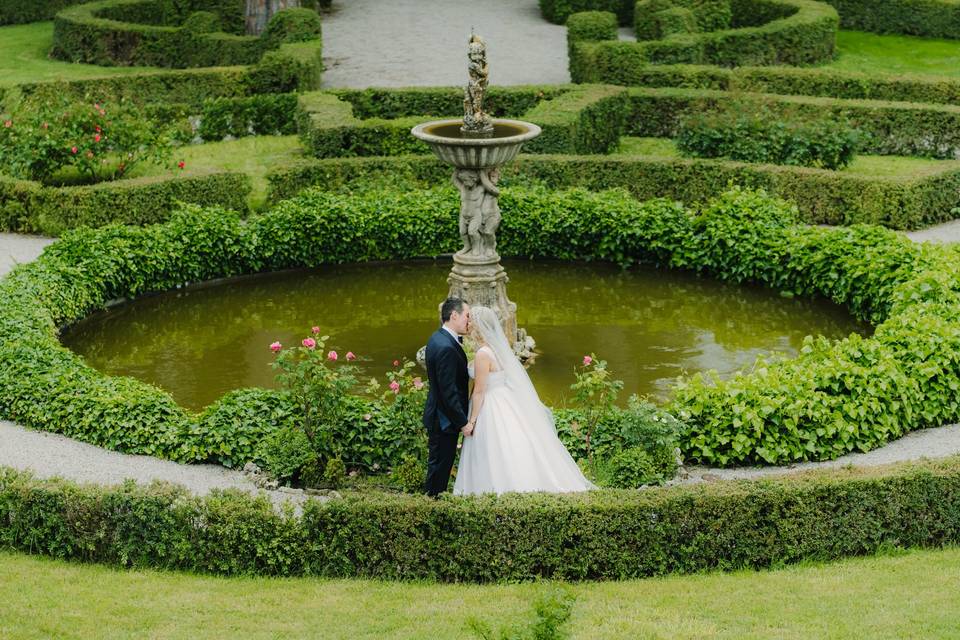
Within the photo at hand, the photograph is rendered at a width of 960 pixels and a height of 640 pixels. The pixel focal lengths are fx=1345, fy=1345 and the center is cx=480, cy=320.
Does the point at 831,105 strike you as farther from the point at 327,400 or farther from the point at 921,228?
the point at 327,400

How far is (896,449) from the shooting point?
1080cm

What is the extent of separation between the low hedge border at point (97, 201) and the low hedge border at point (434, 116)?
2.35 metres

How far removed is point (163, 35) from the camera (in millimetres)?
27719

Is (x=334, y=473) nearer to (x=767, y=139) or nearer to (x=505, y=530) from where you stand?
(x=505, y=530)

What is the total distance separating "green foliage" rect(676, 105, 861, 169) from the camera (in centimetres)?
1884

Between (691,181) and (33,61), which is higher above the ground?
(33,61)

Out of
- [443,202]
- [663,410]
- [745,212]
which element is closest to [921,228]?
[745,212]

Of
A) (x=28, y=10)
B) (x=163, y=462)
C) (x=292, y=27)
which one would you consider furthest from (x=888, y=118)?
(x=28, y=10)

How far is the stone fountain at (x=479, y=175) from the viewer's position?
12.9 metres

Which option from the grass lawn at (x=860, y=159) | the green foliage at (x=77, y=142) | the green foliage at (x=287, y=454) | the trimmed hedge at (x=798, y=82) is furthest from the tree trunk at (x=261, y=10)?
the green foliage at (x=287, y=454)

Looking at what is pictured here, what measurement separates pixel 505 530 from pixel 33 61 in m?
23.8

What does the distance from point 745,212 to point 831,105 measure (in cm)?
555

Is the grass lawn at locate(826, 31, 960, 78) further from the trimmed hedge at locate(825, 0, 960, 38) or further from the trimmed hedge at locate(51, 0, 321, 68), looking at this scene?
the trimmed hedge at locate(51, 0, 321, 68)

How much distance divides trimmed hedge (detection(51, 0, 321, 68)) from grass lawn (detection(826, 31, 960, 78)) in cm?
1114
